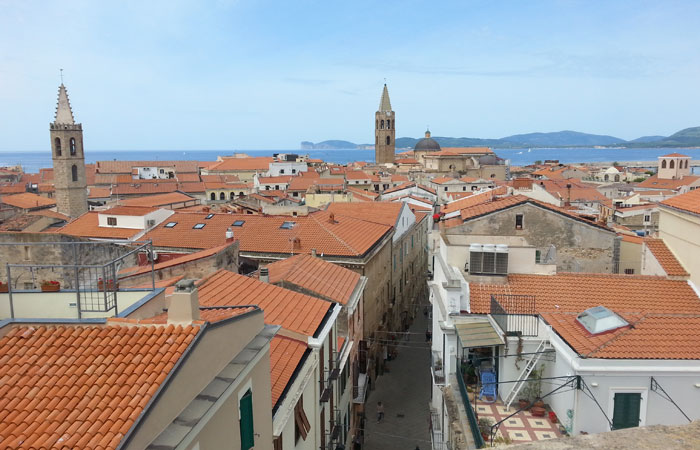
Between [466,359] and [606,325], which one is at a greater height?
[606,325]

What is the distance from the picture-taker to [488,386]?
1252 centimetres

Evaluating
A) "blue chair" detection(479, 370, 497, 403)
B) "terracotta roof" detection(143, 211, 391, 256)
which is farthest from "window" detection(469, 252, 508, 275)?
"terracotta roof" detection(143, 211, 391, 256)

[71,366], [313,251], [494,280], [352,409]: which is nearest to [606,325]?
[494,280]

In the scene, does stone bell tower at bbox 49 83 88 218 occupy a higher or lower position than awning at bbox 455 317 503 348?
higher

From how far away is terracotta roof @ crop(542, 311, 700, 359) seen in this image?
10258 millimetres

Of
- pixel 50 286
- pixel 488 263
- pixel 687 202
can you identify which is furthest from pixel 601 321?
pixel 50 286

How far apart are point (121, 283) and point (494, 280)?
12.1m

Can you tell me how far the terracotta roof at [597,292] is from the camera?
14.5 m

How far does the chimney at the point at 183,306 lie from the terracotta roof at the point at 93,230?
28.5 m

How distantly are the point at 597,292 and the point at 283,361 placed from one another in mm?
9233

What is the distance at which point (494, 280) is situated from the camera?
53.2 ft

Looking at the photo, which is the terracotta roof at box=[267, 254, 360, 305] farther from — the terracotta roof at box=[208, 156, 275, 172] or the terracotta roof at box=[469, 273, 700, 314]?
the terracotta roof at box=[208, 156, 275, 172]

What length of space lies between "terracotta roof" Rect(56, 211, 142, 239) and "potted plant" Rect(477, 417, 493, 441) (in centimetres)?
2740

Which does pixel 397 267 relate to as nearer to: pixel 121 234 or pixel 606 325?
pixel 121 234
